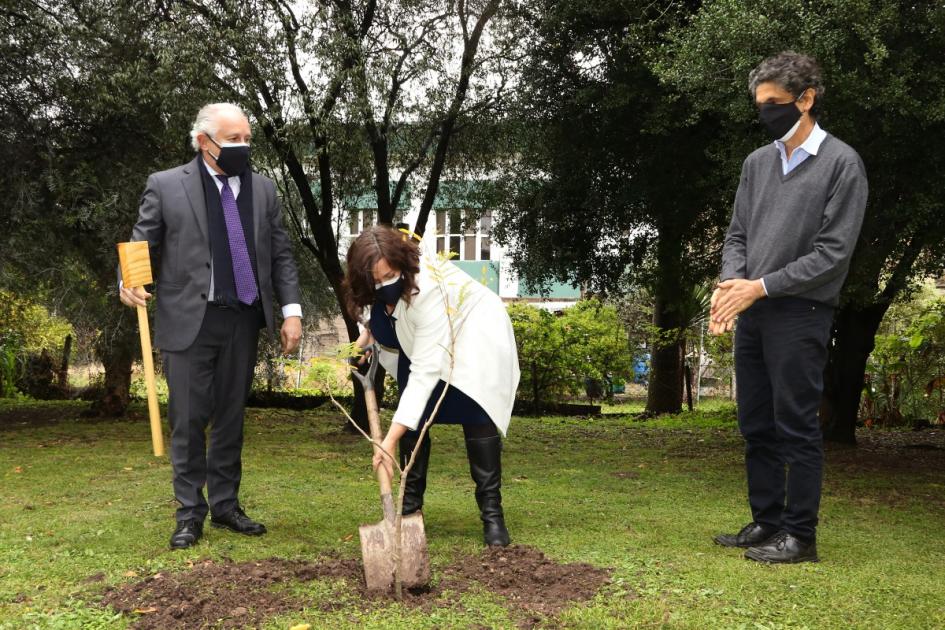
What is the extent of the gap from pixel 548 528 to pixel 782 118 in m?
2.40

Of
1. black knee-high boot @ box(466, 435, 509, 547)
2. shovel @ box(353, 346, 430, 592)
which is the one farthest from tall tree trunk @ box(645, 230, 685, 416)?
shovel @ box(353, 346, 430, 592)

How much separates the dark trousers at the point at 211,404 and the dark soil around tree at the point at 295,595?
0.66 meters

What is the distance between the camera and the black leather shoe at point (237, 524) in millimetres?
4590

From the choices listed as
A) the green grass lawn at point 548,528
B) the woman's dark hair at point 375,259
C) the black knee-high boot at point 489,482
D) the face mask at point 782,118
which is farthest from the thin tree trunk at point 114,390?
the face mask at point 782,118

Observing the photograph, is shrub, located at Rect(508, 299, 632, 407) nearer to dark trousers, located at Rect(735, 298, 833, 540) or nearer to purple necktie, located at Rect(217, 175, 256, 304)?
purple necktie, located at Rect(217, 175, 256, 304)

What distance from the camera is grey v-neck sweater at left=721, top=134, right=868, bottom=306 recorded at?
386 cm

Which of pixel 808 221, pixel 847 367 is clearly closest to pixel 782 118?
pixel 808 221

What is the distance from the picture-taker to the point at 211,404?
4570 mm

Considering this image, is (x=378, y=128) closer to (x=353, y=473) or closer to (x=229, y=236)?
(x=353, y=473)

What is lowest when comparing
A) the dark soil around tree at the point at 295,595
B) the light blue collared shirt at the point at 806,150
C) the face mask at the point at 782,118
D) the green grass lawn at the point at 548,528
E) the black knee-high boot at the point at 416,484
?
the green grass lawn at the point at 548,528

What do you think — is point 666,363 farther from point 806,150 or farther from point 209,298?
point 209,298

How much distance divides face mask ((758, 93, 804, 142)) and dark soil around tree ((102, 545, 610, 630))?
82.5 inches

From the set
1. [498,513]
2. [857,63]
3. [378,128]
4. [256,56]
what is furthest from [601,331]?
[498,513]

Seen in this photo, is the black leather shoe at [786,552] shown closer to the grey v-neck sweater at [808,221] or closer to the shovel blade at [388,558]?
the grey v-neck sweater at [808,221]
